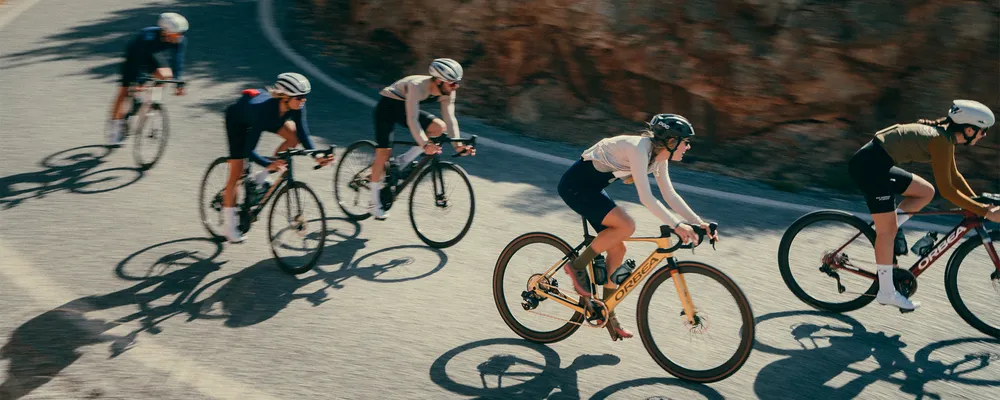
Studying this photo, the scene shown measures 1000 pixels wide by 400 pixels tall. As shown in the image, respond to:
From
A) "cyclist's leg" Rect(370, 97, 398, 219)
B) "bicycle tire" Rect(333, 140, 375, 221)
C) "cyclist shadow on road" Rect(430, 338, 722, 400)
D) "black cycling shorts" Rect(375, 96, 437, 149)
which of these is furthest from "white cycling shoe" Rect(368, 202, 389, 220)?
"cyclist shadow on road" Rect(430, 338, 722, 400)

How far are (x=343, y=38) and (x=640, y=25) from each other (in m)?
6.26

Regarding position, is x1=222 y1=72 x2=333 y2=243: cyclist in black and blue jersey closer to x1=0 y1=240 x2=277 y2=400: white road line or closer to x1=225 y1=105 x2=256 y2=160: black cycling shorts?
x1=225 y1=105 x2=256 y2=160: black cycling shorts

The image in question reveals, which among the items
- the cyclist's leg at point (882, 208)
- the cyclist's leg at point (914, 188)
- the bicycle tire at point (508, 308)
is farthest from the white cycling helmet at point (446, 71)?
the cyclist's leg at point (914, 188)

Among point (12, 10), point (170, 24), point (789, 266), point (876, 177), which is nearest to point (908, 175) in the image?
point (876, 177)

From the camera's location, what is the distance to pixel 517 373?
573cm

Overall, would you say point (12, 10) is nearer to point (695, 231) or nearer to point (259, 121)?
point (259, 121)

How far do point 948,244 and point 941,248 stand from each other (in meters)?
0.06

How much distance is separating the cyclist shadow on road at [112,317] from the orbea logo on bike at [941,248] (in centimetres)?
567

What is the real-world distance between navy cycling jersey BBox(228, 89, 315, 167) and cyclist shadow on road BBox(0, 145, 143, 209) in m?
2.61

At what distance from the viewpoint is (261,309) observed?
6.55 m

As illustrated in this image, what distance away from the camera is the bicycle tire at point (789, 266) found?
6613 millimetres

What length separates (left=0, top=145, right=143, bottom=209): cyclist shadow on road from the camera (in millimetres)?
8766

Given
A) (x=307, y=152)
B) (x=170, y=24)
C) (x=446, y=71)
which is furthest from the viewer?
(x=170, y=24)

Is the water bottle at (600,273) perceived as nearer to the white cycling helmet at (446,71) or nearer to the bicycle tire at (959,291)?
the white cycling helmet at (446,71)
